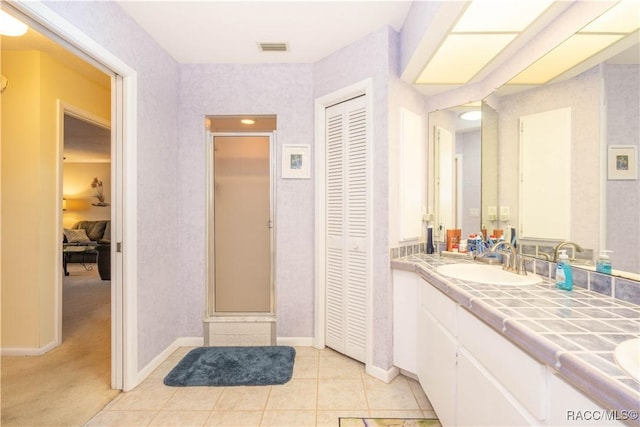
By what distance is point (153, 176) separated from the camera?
2223mm

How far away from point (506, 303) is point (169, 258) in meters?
2.44

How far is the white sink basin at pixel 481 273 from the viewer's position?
5.07 ft

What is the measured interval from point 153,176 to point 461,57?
92.6 inches

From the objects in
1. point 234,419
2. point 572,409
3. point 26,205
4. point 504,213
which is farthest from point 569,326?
point 26,205

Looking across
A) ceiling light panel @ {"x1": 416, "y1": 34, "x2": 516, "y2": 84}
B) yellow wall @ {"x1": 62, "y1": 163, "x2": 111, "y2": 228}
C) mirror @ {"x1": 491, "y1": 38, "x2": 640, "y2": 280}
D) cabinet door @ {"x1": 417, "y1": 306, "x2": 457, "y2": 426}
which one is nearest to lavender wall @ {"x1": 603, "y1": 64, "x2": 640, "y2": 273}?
mirror @ {"x1": 491, "y1": 38, "x2": 640, "y2": 280}

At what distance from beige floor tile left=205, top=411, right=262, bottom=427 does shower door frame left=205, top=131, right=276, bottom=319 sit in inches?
38.8

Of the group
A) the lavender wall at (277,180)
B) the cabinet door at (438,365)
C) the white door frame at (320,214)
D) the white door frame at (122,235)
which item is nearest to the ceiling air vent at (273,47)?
the lavender wall at (277,180)

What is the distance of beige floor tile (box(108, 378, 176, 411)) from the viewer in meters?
1.77

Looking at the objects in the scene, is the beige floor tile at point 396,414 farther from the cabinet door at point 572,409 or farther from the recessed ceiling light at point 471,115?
the recessed ceiling light at point 471,115

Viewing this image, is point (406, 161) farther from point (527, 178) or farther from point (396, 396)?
point (396, 396)

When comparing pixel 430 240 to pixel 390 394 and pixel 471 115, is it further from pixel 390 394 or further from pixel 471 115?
pixel 390 394

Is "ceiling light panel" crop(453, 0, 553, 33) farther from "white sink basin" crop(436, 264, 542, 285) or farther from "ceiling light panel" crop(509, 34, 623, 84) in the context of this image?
"white sink basin" crop(436, 264, 542, 285)

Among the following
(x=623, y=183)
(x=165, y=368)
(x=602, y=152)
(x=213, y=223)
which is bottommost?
(x=165, y=368)

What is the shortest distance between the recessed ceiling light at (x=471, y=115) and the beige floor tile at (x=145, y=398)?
9.39 ft
